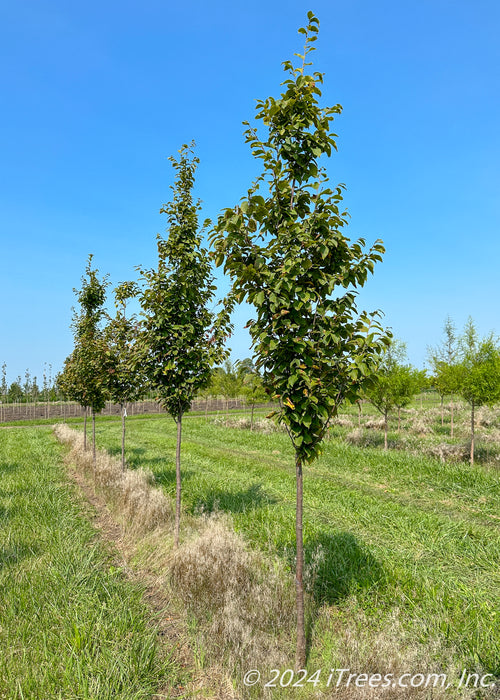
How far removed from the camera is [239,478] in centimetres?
1231

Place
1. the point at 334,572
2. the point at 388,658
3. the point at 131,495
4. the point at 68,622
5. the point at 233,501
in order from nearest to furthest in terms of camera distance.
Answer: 1. the point at 388,658
2. the point at 68,622
3. the point at 334,572
4. the point at 131,495
5. the point at 233,501

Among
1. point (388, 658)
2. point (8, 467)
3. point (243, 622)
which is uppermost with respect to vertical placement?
point (388, 658)

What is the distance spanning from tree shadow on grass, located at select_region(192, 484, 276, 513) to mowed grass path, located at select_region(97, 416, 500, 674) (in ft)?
0.11

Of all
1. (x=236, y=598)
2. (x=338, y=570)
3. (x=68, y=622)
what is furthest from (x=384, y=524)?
(x=68, y=622)

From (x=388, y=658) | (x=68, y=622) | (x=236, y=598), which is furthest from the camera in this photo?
(x=236, y=598)

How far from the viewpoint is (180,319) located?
23.6ft

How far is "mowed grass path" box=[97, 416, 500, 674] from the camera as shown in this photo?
4621mm

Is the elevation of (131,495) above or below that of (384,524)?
above

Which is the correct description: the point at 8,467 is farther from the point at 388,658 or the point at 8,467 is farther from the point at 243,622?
the point at 388,658

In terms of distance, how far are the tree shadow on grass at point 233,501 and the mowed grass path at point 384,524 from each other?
0.11 feet

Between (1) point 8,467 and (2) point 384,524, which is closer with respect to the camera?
(2) point 384,524

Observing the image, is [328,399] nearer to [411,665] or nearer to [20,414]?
[411,665]

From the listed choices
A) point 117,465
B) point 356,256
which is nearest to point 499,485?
point 356,256

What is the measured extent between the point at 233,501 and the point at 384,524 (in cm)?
349
